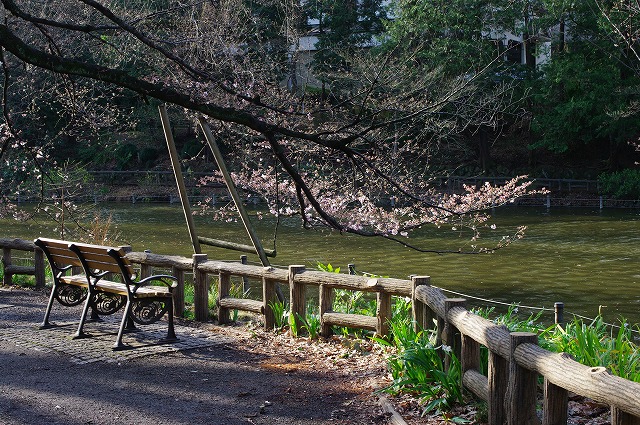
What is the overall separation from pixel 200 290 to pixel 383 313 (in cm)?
268

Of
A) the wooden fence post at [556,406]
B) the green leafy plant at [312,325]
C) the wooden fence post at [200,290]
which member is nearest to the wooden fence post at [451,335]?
the wooden fence post at [556,406]

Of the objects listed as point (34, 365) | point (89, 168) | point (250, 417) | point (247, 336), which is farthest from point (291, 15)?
point (89, 168)

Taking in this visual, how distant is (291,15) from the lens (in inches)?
555

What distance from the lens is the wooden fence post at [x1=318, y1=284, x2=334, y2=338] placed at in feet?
28.1

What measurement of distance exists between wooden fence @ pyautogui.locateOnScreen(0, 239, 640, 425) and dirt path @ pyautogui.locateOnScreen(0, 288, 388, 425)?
21.6 inches

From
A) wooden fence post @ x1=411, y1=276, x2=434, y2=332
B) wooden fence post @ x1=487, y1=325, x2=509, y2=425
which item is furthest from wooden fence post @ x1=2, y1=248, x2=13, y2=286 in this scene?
wooden fence post @ x1=487, y1=325, x2=509, y2=425

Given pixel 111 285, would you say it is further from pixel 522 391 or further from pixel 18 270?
pixel 522 391

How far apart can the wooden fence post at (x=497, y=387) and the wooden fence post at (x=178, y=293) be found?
538 centimetres

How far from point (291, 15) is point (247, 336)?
6.94 meters

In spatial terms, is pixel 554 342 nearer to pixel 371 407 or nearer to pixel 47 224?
pixel 371 407

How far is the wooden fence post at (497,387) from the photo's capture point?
208 inches

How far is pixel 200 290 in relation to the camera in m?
9.80

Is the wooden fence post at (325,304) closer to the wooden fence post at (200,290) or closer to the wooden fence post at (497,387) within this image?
the wooden fence post at (200,290)

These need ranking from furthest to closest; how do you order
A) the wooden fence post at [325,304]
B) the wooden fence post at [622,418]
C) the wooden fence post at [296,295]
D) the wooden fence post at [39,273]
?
the wooden fence post at [39,273]
the wooden fence post at [296,295]
the wooden fence post at [325,304]
the wooden fence post at [622,418]
